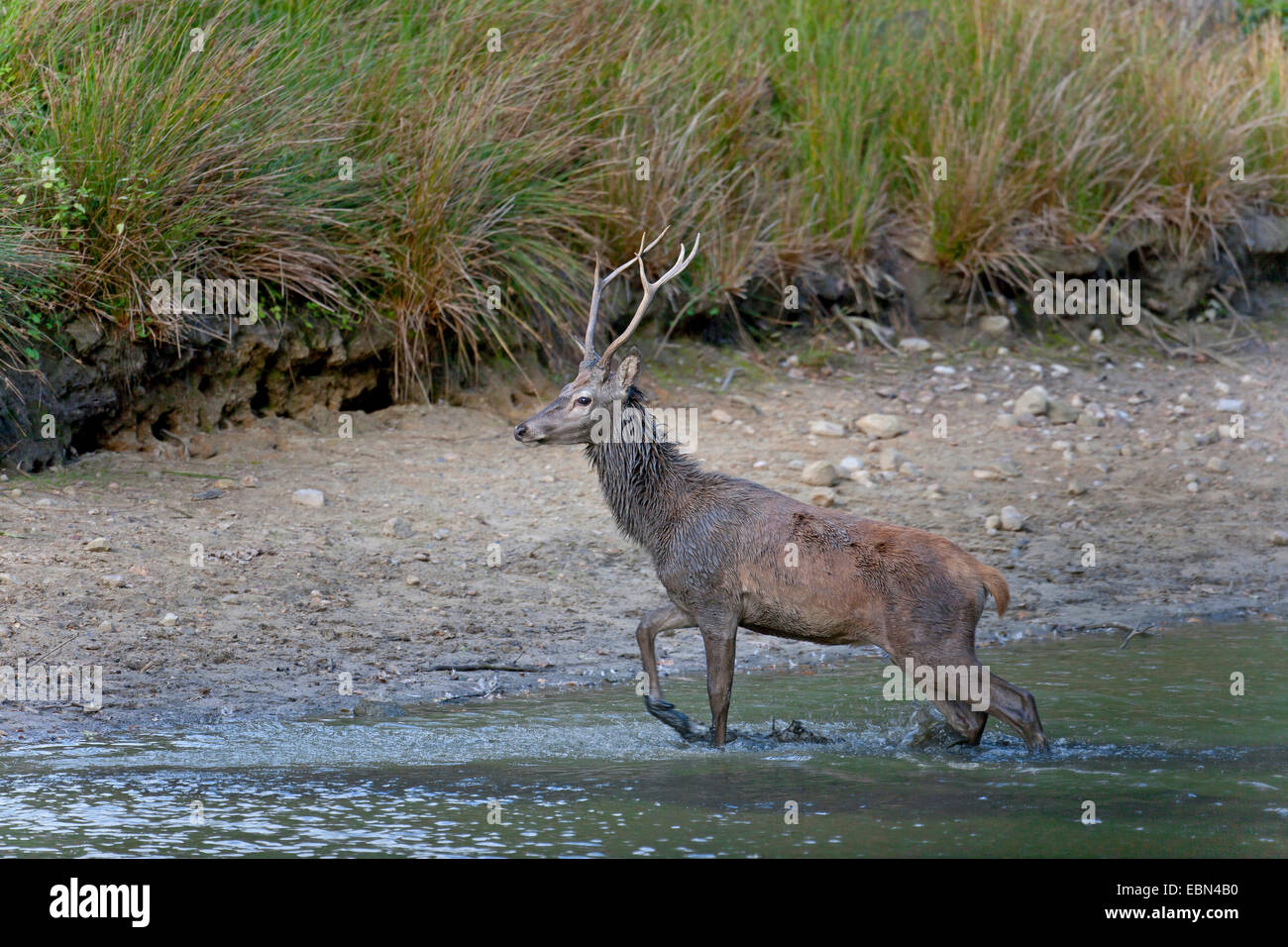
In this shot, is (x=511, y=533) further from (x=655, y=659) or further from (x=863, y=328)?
(x=863, y=328)

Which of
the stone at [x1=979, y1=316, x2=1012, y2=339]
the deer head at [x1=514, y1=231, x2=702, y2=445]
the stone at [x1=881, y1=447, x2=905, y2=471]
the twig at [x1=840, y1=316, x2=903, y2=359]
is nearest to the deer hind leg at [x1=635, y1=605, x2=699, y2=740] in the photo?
the deer head at [x1=514, y1=231, x2=702, y2=445]

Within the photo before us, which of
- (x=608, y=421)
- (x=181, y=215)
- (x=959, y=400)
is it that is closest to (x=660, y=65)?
(x=959, y=400)

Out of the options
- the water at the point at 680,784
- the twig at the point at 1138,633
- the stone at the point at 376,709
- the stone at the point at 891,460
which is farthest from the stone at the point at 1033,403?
the stone at the point at 376,709

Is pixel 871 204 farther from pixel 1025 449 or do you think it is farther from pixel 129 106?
pixel 129 106

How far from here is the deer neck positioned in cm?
687

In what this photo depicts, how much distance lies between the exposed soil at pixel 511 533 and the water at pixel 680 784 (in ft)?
1.57

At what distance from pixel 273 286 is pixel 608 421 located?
351 cm

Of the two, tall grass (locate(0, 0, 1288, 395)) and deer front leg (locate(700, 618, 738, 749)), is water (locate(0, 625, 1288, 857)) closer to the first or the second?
deer front leg (locate(700, 618, 738, 749))

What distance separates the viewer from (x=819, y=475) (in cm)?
941

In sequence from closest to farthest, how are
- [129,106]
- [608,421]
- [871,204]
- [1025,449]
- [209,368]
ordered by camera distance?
[608,421] < [129,106] < [209,368] < [1025,449] < [871,204]

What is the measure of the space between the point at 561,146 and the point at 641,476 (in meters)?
4.28

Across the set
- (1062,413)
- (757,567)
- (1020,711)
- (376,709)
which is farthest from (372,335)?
(1020,711)

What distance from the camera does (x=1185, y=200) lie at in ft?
40.5

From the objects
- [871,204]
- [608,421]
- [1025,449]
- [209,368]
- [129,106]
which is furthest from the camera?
[871,204]
